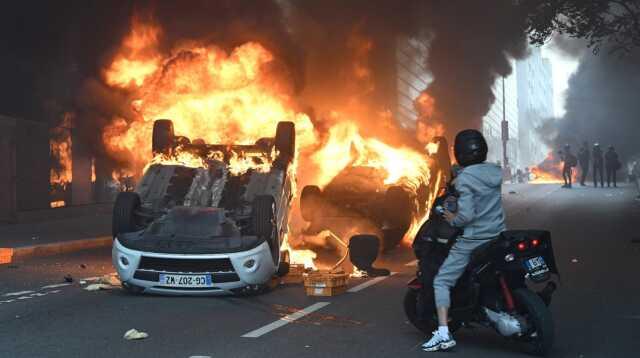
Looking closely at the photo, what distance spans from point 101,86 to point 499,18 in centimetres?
1324

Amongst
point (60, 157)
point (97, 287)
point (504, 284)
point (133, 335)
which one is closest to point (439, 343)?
point (504, 284)

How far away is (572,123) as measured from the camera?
66.3 m

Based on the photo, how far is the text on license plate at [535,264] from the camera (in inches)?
264

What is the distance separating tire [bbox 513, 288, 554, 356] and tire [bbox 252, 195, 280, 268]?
4.22 m

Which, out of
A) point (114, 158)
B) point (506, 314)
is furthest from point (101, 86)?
point (506, 314)

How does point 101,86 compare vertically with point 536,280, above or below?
above

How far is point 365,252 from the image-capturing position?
12.2m

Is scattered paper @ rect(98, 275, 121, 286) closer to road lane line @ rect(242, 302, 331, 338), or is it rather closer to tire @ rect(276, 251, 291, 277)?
tire @ rect(276, 251, 291, 277)

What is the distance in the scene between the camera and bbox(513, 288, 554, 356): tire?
669cm

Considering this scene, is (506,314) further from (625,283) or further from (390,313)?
(625,283)

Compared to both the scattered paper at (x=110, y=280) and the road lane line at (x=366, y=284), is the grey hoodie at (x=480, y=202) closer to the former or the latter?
the road lane line at (x=366, y=284)

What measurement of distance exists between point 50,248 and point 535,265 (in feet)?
38.7

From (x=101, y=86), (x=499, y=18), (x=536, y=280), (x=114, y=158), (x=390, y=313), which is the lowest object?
(x=390, y=313)

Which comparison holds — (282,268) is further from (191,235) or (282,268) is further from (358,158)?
(358,158)
